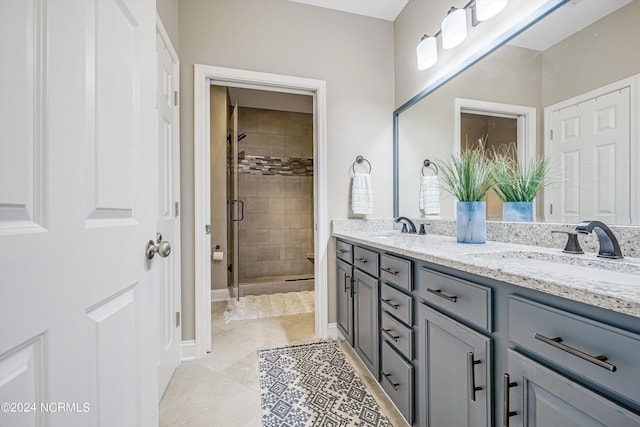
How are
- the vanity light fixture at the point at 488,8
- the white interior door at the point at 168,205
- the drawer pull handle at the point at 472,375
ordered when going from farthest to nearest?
the white interior door at the point at 168,205 < the vanity light fixture at the point at 488,8 < the drawer pull handle at the point at 472,375

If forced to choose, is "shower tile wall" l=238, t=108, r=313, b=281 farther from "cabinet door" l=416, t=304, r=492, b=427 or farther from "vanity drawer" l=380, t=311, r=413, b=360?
"cabinet door" l=416, t=304, r=492, b=427

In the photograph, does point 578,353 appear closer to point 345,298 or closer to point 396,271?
point 396,271

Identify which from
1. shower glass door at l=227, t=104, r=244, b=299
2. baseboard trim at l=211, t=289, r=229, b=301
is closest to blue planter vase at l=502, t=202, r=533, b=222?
shower glass door at l=227, t=104, r=244, b=299

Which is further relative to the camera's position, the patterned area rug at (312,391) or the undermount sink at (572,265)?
the patterned area rug at (312,391)

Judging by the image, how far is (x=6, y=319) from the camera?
0.42 m

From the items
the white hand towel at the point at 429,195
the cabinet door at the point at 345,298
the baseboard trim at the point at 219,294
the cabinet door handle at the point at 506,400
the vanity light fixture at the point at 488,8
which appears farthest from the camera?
the baseboard trim at the point at 219,294

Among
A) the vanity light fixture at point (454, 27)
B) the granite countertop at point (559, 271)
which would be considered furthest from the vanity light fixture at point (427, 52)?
the granite countertop at point (559, 271)

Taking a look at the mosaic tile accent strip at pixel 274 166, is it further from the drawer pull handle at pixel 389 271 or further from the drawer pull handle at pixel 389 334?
the drawer pull handle at pixel 389 334

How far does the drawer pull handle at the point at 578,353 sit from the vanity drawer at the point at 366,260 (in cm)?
87

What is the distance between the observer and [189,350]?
1.88m

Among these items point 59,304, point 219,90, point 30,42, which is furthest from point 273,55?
point 59,304

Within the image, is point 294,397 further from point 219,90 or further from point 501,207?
point 219,90

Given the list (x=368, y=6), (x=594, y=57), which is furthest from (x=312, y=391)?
(x=368, y=6)

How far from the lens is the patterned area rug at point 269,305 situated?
2.64 m
